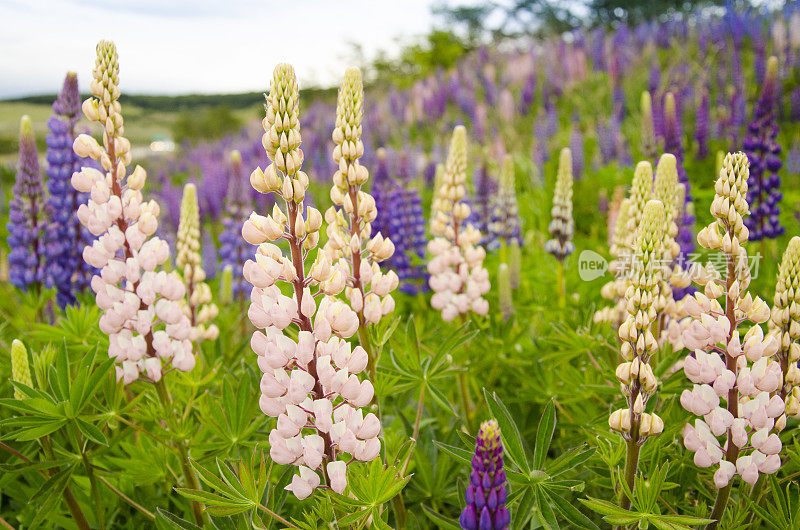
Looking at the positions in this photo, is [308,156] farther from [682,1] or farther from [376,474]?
[682,1]

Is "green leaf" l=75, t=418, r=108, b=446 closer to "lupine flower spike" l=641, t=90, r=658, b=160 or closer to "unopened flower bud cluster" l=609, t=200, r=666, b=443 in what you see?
"unopened flower bud cluster" l=609, t=200, r=666, b=443

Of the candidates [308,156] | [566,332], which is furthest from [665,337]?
[308,156]

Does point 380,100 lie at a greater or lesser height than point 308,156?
greater

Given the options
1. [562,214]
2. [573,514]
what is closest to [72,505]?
[573,514]

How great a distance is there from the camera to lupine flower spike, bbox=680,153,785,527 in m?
1.24

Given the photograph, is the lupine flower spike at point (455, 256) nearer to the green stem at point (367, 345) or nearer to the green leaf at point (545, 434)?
the green stem at point (367, 345)

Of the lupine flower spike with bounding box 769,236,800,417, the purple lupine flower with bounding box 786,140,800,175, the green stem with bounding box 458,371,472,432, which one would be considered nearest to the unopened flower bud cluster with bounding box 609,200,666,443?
the lupine flower spike with bounding box 769,236,800,417

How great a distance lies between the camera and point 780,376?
1.25 metres

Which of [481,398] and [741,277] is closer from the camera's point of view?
[741,277]

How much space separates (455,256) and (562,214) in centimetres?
83

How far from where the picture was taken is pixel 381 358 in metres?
1.96

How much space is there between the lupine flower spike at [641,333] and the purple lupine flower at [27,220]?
8.86 ft

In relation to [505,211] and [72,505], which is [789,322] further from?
[505,211]

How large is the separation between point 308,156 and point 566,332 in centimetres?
597
